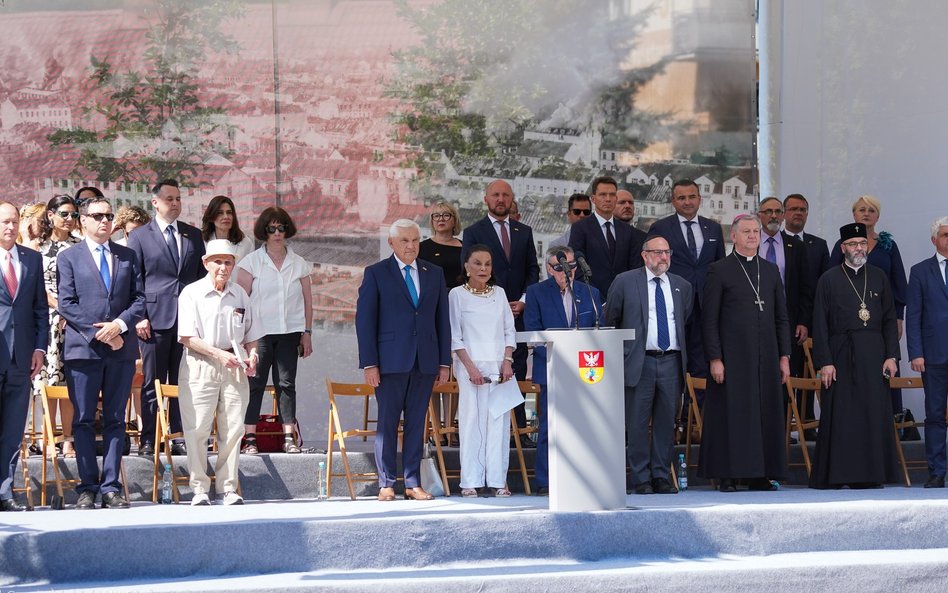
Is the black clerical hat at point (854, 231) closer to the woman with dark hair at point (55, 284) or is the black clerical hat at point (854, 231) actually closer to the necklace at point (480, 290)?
the necklace at point (480, 290)

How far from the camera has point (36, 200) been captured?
10.1m

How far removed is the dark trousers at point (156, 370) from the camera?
7.61m

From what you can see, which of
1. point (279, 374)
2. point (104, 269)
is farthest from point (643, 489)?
point (104, 269)

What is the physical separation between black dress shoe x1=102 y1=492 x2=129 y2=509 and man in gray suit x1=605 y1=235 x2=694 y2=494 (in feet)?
9.29

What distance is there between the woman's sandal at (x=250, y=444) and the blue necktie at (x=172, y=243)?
3.74 ft

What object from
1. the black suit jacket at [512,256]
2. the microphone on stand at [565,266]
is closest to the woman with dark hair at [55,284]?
the black suit jacket at [512,256]

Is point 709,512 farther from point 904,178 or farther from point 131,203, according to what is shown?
point 131,203

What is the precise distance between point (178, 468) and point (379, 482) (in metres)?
1.18

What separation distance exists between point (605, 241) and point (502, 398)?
5.02ft

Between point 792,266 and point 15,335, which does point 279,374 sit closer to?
point 15,335

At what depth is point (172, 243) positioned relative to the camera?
25.7ft

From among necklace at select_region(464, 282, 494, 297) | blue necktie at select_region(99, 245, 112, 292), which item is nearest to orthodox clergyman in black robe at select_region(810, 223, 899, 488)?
necklace at select_region(464, 282, 494, 297)

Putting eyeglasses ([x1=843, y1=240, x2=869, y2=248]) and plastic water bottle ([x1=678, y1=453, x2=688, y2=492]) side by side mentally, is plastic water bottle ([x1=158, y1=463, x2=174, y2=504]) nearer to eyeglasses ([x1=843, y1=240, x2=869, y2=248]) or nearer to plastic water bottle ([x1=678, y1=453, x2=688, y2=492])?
plastic water bottle ([x1=678, y1=453, x2=688, y2=492])

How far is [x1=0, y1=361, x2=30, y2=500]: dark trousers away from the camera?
21.8 feet
